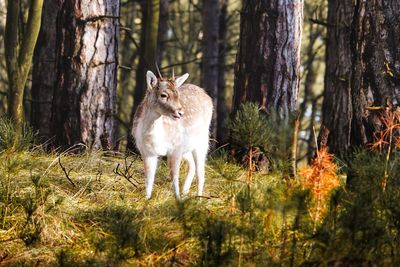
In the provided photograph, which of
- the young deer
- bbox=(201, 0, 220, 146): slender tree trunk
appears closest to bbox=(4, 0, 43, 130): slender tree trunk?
the young deer

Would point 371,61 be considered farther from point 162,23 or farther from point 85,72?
point 162,23

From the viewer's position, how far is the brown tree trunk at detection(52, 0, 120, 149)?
10391 millimetres

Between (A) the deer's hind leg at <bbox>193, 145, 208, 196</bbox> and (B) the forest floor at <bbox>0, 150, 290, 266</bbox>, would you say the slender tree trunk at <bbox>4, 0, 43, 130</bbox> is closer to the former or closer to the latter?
(B) the forest floor at <bbox>0, 150, 290, 266</bbox>

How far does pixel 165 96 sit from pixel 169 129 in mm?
459

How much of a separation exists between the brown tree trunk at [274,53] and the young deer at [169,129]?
1.57 m

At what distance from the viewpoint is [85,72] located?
410 inches

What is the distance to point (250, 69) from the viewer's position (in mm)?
9984

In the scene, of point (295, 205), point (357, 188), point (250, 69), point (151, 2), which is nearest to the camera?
point (295, 205)

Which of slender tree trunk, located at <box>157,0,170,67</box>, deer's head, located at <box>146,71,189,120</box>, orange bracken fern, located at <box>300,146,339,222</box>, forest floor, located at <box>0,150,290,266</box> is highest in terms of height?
slender tree trunk, located at <box>157,0,170,67</box>

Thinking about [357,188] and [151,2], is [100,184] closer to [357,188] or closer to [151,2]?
[357,188]

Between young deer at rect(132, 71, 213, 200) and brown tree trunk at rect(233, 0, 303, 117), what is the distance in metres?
1.57

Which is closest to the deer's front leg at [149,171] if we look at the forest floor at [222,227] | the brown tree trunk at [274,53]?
the forest floor at [222,227]

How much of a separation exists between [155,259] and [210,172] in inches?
145

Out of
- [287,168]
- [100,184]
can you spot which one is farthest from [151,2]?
[287,168]
